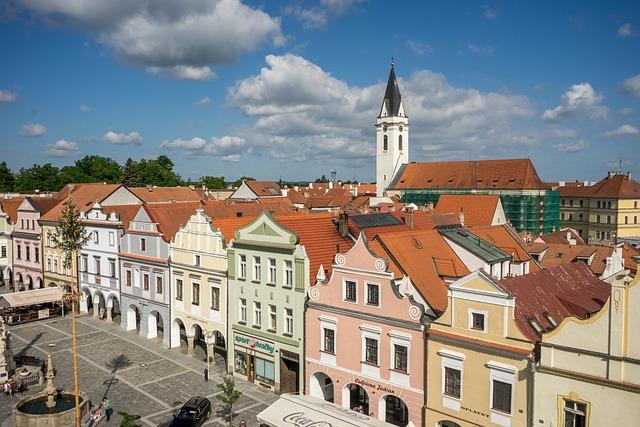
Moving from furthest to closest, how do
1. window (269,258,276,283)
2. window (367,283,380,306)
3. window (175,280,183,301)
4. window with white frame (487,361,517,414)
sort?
1. window (175,280,183,301)
2. window (269,258,276,283)
3. window (367,283,380,306)
4. window with white frame (487,361,517,414)

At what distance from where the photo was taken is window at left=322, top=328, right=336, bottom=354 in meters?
29.7

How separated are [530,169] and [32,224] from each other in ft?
269

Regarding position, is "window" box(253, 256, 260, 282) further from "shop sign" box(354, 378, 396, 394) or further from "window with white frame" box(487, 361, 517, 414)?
"window with white frame" box(487, 361, 517, 414)

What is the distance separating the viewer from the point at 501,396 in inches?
894

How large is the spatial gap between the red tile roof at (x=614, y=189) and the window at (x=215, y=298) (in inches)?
3532

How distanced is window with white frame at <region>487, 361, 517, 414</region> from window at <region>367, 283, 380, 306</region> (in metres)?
6.43

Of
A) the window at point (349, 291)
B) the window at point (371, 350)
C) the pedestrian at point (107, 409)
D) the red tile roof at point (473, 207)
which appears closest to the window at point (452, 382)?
the window at point (371, 350)

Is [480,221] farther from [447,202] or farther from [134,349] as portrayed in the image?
[134,349]

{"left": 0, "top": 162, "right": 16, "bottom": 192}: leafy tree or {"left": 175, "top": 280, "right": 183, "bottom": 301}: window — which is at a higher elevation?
{"left": 0, "top": 162, "right": 16, "bottom": 192}: leafy tree

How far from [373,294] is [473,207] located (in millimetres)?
51615

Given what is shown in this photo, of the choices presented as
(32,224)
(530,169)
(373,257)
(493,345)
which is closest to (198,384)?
(373,257)

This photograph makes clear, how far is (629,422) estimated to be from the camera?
19.2 meters

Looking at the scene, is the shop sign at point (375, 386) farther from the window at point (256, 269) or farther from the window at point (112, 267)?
the window at point (112, 267)

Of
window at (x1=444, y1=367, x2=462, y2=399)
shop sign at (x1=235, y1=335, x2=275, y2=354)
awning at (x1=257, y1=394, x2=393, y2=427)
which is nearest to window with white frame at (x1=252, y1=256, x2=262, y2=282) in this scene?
shop sign at (x1=235, y1=335, x2=275, y2=354)
